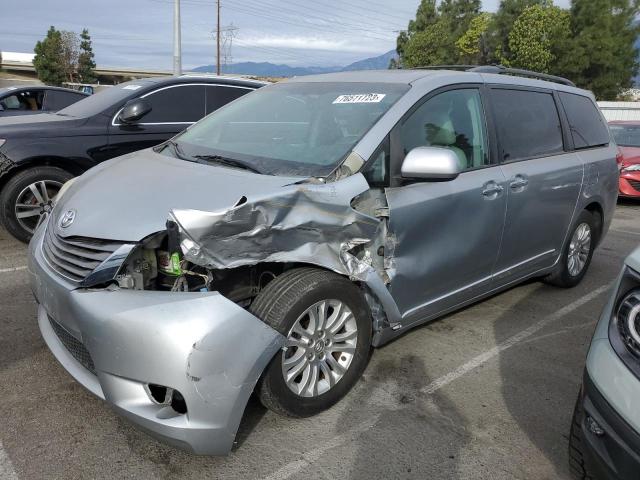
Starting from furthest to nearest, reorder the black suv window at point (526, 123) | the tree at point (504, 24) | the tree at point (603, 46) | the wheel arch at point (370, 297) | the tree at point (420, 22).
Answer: the tree at point (420, 22) → the tree at point (504, 24) → the tree at point (603, 46) → the black suv window at point (526, 123) → the wheel arch at point (370, 297)

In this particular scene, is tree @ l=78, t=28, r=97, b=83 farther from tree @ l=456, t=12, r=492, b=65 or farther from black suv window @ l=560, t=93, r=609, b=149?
black suv window @ l=560, t=93, r=609, b=149

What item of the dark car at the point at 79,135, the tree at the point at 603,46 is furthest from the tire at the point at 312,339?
the tree at the point at 603,46

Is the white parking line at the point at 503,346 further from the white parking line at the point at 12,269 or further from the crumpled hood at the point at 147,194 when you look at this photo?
the white parking line at the point at 12,269

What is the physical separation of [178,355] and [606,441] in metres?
1.56

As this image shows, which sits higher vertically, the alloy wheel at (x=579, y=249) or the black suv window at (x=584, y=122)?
the black suv window at (x=584, y=122)

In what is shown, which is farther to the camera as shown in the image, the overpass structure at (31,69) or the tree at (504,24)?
the overpass structure at (31,69)

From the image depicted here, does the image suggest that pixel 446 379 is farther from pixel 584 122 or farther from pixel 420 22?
pixel 420 22

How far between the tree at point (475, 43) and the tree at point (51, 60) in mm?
39284

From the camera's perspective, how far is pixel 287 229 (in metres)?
2.51

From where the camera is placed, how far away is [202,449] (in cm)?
225

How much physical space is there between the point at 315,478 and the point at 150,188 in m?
1.58

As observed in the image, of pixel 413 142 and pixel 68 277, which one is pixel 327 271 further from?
pixel 68 277

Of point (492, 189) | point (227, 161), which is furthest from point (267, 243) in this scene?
point (492, 189)

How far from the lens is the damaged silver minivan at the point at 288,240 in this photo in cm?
224
